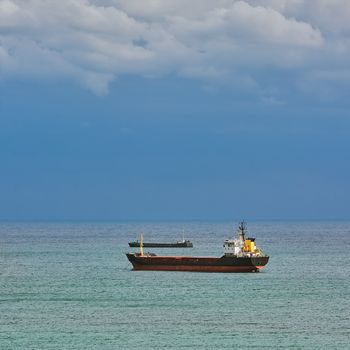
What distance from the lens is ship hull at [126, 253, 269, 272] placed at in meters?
113

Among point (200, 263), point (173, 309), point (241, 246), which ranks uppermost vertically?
point (241, 246)

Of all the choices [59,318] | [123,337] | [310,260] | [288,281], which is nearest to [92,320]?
[59,318]

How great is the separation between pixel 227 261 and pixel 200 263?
4.67 m

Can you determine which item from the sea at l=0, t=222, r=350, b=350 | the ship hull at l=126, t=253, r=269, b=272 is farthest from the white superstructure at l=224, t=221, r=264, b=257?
the sea at l=0, t=222, r=350, b=350

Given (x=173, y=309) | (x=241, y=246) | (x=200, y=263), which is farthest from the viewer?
(x=200, y=263)

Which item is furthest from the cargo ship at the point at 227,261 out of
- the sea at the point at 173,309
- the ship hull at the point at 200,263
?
the sea at the point at 173,309

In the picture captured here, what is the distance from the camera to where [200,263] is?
11712 cm

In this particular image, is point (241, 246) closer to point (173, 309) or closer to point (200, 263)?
point (200, 263)

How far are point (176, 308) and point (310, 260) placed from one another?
7599 centimetres

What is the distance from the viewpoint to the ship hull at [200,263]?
371 feet

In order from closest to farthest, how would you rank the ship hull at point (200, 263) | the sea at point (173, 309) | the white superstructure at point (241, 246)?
1. the sea at point (173, 309)
2. the ship hull at point (200, 263)
3. the white superstructure at point (241, 246)

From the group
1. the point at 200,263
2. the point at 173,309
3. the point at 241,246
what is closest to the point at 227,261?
the point at 241,246

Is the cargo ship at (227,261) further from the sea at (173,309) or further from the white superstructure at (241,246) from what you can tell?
the sea at (173,309)

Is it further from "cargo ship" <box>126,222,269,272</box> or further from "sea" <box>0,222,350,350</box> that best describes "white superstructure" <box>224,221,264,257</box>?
"sea" <box>0,222,350,350</box>
